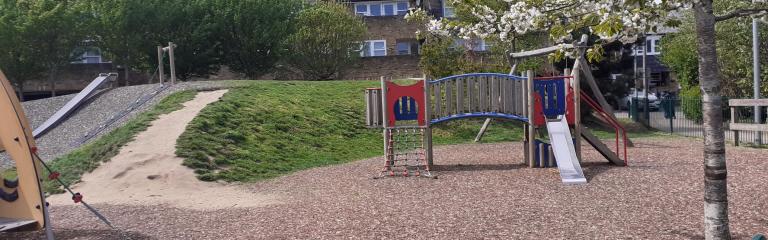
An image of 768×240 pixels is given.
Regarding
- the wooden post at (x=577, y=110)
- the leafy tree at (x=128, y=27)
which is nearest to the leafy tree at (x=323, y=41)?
the leafy tree at (x=128, y=27)

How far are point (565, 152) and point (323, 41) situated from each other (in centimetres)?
1997

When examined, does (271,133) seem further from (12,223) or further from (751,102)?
(751,102)

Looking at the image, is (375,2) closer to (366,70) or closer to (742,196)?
(366,70)

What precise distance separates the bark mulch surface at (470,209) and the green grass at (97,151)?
182 cm

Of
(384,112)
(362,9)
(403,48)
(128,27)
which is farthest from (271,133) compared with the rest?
(362,9)

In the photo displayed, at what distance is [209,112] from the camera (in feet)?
61.0

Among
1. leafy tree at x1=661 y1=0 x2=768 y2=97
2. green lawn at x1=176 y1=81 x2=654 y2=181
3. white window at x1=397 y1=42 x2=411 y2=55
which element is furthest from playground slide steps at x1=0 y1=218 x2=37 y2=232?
white window at x1=397 y1=42 x2=411 y2=55

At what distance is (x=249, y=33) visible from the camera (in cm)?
3247

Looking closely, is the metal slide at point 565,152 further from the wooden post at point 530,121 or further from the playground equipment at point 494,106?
the wooden post at point 530,121

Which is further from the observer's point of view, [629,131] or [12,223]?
[629,131]

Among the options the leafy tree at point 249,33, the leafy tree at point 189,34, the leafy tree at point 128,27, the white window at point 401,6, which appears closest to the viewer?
the leafy tree at point 128,27

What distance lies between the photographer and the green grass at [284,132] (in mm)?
15281

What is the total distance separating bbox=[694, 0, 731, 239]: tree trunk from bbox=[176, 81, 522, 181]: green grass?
9.67 metres

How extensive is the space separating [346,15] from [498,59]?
7841mm
